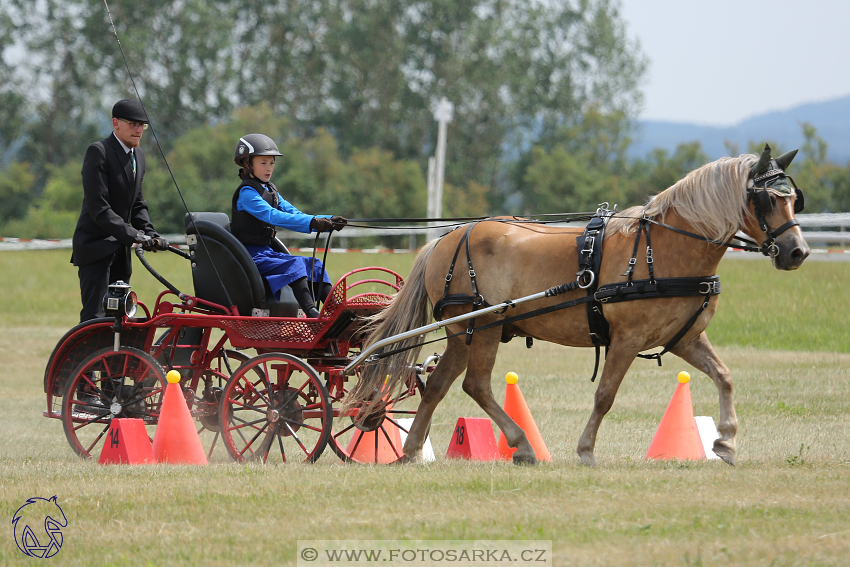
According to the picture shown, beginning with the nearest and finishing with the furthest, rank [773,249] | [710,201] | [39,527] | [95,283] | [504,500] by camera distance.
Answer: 1. [39,527]
2. [504,500]
3. [773,249]
4. [710,201]
5. [95,283]

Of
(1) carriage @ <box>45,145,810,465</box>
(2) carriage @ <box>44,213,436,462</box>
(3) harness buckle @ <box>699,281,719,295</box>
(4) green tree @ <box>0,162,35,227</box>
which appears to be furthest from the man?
(4) green tree @ <box>0,162,35,227</box>

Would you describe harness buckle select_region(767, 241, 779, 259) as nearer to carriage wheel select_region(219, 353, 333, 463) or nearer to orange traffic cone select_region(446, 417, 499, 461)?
orange traffic cone select_region(446, 417, 499, 461)

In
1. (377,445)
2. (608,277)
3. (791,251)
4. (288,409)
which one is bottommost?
(377,445)

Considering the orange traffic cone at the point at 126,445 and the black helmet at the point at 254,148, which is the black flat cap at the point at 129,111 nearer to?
the black helmet at the point at 254,148

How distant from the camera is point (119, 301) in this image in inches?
247

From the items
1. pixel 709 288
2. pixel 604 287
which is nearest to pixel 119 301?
pixel 604 287

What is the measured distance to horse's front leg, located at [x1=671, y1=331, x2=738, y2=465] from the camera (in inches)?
221

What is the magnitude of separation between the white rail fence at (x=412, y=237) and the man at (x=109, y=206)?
20.7 feet

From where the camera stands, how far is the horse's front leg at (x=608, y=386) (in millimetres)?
5516

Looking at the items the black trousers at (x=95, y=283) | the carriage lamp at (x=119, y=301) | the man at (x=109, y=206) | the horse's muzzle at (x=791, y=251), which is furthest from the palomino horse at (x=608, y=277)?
the black trousers at (x=95, y=283)

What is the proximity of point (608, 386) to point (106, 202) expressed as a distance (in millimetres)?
3617

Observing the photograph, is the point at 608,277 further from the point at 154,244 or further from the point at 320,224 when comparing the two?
the point at 154,244

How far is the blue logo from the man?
84.4 inches

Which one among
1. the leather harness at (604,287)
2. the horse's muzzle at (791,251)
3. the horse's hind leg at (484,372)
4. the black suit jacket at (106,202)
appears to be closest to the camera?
the horse's muzzle at (791,251)
